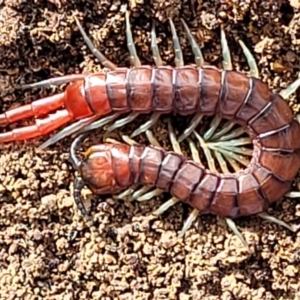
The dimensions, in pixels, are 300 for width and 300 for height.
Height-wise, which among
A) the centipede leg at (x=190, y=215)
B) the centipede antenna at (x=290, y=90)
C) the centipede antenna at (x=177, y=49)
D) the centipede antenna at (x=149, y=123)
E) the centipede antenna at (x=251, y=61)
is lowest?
the centipede leg at (x=190, y=215)

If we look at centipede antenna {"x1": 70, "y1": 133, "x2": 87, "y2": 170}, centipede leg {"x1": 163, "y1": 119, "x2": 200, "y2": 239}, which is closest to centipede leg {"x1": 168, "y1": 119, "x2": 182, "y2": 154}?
centipede leg {"x1": 163, "y1": 119, "x2": 200, "y2": 239}

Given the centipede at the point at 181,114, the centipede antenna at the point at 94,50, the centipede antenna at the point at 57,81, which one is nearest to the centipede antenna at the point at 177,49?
the centipede at the point at 181,114

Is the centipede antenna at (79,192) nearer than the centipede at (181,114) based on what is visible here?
No

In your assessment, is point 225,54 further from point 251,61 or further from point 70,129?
point 70,129

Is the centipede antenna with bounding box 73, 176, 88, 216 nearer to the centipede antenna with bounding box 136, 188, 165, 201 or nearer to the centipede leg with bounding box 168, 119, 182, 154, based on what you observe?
the centipede antenna with bounding box 136, 188, 165, 201

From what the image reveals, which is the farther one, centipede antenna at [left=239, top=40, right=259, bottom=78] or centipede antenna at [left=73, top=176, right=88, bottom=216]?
centipede antenna at [left=73, top=176, right=88, bottom=216]

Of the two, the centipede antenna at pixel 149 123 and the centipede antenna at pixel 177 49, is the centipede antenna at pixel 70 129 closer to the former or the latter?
the centipede antenna at pixel 149 123

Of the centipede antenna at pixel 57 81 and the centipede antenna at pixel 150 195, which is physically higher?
the centipede antenna at pixel 57 81

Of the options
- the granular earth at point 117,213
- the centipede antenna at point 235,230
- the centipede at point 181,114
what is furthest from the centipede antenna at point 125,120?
the centipede antenna at point 235,230
